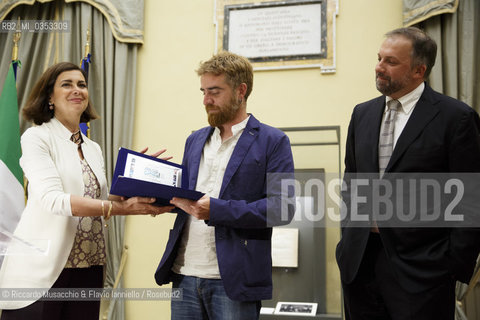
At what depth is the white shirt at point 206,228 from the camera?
2.02m

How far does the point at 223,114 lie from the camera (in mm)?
2217

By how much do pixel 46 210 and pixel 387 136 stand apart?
1446 mm

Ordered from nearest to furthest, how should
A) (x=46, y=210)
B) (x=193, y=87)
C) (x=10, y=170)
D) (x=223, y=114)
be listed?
1. (x=46, y=210)
2. (x=223, y=114)
3. (x=10, y=170)
4. (x=193, y=87)

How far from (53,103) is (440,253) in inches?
70.1

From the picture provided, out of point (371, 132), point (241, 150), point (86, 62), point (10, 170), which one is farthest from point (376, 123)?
point (86, 62)

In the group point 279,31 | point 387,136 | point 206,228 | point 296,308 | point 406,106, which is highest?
point 279,31

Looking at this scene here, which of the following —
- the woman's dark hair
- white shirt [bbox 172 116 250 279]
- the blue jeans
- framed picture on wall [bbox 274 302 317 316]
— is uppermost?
the woman's dark hair

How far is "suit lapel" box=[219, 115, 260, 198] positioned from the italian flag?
1.75 meters

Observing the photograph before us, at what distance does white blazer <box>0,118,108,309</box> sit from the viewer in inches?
79.3

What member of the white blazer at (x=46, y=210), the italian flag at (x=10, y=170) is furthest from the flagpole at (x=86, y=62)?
the white blazer at (x=46, y=210)

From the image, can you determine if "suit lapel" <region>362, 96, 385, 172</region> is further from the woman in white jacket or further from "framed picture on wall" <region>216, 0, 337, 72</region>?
"framed picture on wall" <region>216, 0, 337, 72</region>

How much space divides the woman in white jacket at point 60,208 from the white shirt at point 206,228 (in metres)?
0.17

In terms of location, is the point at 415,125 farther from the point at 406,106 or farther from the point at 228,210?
the point at 228,210

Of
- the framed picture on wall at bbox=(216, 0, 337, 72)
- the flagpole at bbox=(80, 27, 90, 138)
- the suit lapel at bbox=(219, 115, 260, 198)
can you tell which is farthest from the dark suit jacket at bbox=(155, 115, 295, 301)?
the framed picture on wall at bbox=(216, 0, 337, 72)
